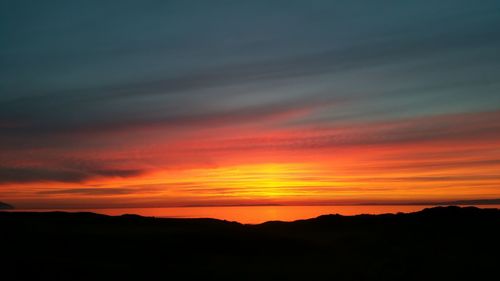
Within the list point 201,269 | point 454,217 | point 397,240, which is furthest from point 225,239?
point 454,217

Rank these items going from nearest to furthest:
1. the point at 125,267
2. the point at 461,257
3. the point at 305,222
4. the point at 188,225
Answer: the point at 125,267 < the point at 461,257 < the point at 188,225 < the point at 305,222

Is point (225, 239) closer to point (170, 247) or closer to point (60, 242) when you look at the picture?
point (170, 247)

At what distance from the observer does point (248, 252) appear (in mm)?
25406

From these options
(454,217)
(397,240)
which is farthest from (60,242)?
(454,217)

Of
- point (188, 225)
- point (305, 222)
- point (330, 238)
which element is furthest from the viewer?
point (305, 222)

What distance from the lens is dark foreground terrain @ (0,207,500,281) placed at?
1972cm

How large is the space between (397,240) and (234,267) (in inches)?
422

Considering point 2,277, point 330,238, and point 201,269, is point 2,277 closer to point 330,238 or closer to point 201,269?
point 201,269

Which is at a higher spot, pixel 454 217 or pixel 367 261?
pixel 454 217

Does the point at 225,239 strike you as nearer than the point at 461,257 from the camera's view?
No

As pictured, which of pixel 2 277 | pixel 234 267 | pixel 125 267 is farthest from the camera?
pixel 234 267

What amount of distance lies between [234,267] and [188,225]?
39.2 ft

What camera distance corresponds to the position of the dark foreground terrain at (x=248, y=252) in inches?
776

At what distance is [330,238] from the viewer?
31.0m
